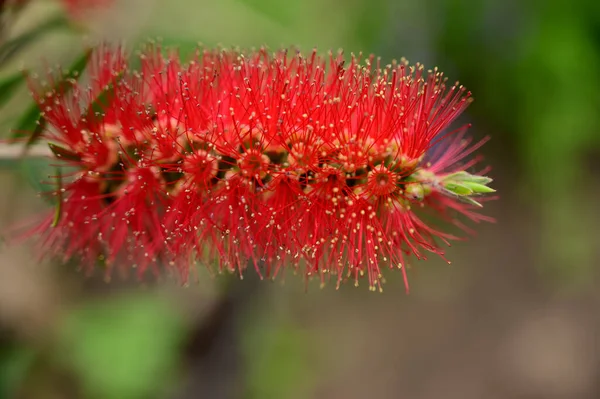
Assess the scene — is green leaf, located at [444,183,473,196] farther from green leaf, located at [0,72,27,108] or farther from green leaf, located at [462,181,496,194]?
green leaf, located at [0,72,27,108]

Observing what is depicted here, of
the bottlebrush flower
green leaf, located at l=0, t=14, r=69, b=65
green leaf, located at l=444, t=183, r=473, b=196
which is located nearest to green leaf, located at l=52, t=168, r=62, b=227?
the bottlebrush flower

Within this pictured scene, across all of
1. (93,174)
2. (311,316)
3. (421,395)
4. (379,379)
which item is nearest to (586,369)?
(421,395)

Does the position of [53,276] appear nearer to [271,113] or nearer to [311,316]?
[311,316]

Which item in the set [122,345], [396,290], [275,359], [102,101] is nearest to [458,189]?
[102,101]

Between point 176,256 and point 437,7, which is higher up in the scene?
point 437,7

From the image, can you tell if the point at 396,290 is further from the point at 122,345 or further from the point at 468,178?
the point at 468,178
